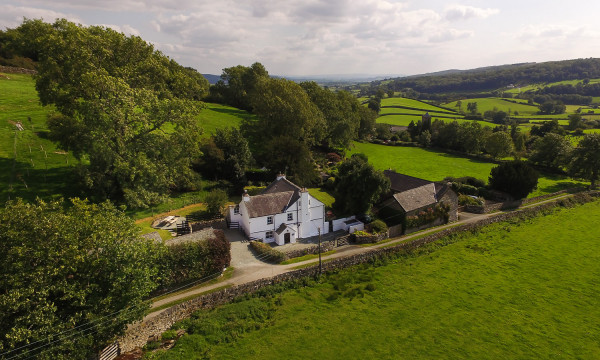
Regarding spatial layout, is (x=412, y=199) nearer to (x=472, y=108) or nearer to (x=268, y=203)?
(x=268, y=203)

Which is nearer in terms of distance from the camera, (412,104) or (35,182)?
(35,182)

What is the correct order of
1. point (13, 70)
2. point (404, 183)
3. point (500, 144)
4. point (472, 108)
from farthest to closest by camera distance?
point (472, 108) < point (500, 144) < point (13, 70) < point (404, 183)

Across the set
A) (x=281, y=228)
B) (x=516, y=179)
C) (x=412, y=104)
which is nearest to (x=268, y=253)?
(x=281, y=228)

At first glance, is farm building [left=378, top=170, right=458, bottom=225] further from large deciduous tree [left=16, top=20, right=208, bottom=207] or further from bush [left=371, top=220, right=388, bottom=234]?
large deciduous tree [left=16, top=20, right=208, bottom=207]

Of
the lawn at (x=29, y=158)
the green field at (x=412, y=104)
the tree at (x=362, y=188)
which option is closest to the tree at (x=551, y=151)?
the tree at (x=362, y=188)

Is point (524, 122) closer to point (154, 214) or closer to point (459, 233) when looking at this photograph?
point (459, 233)

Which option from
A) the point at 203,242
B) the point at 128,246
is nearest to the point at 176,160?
the point at 203,242

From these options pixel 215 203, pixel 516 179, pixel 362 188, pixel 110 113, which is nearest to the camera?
pixel 110 113
